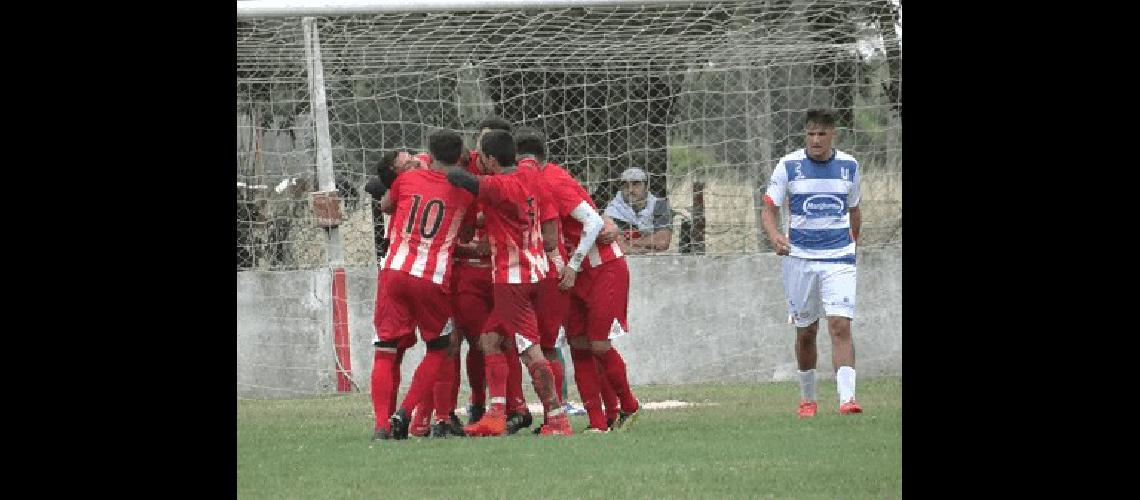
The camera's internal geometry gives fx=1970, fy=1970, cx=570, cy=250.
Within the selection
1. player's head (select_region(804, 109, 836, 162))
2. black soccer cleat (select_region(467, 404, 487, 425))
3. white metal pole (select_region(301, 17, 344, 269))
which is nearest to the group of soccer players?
black soccer cleat (select_region(467, 404, 487, 425))

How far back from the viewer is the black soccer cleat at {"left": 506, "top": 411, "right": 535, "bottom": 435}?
1211cm

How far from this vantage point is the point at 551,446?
420 inches

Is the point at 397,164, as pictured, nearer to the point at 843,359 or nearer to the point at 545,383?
the point at 545,383

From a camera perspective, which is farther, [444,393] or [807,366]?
[807,366]

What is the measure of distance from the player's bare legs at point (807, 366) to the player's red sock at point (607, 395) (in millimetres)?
1215

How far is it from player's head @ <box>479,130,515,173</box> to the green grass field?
1.59 meters

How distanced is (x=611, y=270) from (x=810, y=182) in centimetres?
169

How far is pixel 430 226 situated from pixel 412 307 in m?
0.49

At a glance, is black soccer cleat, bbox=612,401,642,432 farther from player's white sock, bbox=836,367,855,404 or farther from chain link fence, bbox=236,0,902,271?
chain link fence, bbox=236,0,902,271

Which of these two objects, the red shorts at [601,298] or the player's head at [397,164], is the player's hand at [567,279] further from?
the player's head at [397,164]

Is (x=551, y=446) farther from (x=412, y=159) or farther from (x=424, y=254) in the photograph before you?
(x=412, y=159)

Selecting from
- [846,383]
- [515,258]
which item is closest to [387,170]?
[515,258]

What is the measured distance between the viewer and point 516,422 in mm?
12180
